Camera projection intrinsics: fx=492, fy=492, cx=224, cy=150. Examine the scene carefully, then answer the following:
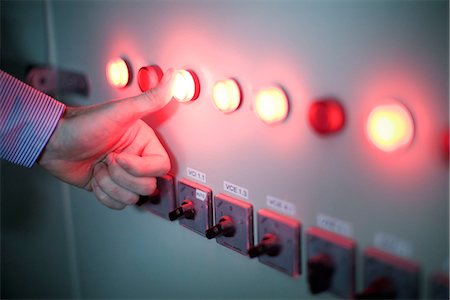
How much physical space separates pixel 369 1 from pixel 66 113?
1.84 feet

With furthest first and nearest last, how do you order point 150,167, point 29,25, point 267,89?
point 29,25
point 150,167
point 267,89

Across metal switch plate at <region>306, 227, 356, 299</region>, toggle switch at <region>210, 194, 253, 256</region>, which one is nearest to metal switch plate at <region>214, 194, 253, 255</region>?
toggle switch at <region>210, 194, 253, 256</region>

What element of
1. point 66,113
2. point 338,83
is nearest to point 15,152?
point 66,113

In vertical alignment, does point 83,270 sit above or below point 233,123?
below

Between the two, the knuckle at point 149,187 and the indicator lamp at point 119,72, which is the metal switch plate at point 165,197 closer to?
the knuckle at point 149,187

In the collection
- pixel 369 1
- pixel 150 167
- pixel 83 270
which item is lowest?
pixel 83 270

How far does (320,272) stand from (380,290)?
79 millimetres

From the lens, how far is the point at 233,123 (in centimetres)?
73

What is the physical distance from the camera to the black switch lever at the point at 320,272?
62cm

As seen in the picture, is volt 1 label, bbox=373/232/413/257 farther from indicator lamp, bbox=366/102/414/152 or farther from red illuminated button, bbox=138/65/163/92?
red illuminated button, bbox=138/65/163/92

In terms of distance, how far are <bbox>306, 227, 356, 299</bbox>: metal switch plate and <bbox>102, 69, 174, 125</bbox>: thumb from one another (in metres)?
0.30

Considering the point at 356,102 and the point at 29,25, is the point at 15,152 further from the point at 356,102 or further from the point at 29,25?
the point at 356,102

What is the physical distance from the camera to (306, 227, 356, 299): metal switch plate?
62 centimetres

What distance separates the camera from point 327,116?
576mm
